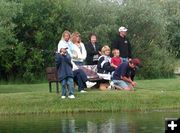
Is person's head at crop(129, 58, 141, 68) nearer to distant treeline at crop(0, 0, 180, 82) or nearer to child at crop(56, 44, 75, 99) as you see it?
child at crop(56, 44, 75, 99)

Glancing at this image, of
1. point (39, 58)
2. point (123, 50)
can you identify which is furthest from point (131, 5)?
point (123, 50)

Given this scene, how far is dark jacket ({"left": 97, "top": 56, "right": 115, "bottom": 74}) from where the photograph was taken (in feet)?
71.9

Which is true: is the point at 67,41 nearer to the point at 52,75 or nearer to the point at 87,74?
the point at 52,75

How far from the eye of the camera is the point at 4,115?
Result: 1900cm

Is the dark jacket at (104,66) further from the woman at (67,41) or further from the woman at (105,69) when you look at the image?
the woman at (67,41)

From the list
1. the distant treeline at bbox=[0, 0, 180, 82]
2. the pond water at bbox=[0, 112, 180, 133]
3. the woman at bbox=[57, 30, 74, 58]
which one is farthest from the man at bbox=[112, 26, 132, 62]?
the distant treeline at bbox=[0, 0, 180, 82]

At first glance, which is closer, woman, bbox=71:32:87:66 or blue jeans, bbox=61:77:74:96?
blue jeans, bbox=61:77:74:96

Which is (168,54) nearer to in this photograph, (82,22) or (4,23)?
(82,22)

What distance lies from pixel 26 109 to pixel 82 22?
13112 mm

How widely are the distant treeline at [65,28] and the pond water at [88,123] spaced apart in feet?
31.4

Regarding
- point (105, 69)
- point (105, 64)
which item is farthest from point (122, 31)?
point (105, 69)

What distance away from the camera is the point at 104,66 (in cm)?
2192

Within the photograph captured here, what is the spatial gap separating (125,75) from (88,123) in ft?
18.9

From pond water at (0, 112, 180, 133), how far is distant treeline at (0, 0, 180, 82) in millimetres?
9580
